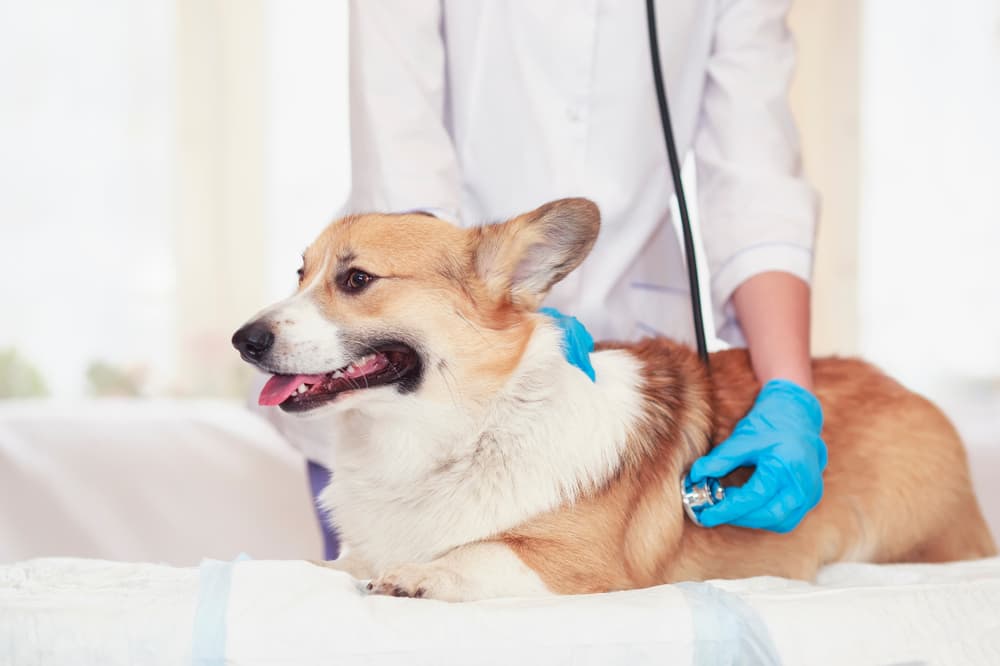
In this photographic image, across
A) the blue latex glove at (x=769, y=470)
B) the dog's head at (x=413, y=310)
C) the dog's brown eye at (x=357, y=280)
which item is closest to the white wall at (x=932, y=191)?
the blue latex glove at (x=769, y=470)

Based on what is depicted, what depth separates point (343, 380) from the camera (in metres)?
1.29

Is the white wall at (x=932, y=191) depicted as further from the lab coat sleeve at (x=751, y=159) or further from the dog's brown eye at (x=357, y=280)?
the dog's brown eye at (x=357, y=280)

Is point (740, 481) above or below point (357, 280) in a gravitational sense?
below

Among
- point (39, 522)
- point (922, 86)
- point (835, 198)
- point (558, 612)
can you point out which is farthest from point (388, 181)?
point (922, 86)

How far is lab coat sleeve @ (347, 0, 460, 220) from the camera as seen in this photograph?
1.62 m

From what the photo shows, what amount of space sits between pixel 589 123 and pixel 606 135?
4 centimetres

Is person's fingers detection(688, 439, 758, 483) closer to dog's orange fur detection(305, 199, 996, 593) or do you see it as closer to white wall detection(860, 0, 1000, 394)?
dog's orange fur detection(305, 199, 996, 593)

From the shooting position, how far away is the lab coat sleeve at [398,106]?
1624 mm

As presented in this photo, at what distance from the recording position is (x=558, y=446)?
128cm

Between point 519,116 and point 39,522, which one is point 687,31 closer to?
point 519,116

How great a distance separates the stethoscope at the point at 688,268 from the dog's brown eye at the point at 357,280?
50 cm

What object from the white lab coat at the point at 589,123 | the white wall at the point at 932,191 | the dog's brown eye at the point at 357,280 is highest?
the white lab coat at the point at 589,123

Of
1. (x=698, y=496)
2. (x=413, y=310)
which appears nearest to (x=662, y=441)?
(x=698, y=496)

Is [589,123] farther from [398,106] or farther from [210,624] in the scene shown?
[210,624]
